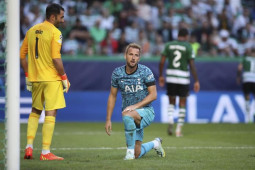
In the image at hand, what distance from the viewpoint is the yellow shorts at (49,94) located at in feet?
26.4

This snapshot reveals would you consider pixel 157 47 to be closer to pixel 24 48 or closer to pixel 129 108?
pixel 24 48

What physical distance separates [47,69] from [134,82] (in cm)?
122

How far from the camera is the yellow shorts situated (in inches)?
317

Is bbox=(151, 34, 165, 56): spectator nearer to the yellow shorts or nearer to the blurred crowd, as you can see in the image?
the blurred crowd

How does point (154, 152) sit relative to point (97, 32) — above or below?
below

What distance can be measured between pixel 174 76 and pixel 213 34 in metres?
7.77

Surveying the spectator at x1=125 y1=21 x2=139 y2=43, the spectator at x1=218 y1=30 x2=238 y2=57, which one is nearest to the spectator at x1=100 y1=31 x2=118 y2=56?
the spectator at x1=125 y1=21 x2=139 y2=43

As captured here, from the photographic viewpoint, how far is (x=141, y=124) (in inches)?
312

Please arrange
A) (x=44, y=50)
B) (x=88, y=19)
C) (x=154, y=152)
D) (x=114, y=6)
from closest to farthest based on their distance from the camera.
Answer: (x=44, y=50) → (x=154, y=152) → (x=88, y=19) → (x=114, y=6)

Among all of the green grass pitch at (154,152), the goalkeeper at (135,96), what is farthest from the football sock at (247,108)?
the goalkeeper at (135,96)

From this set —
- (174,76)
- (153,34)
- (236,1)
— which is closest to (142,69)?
(174,76)

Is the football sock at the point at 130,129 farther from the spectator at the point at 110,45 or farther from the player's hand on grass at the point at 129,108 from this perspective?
the spectator at the point at 110,45

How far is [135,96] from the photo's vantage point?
26.5ft

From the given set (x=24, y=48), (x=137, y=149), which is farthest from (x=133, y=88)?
(x=24, y=48)
